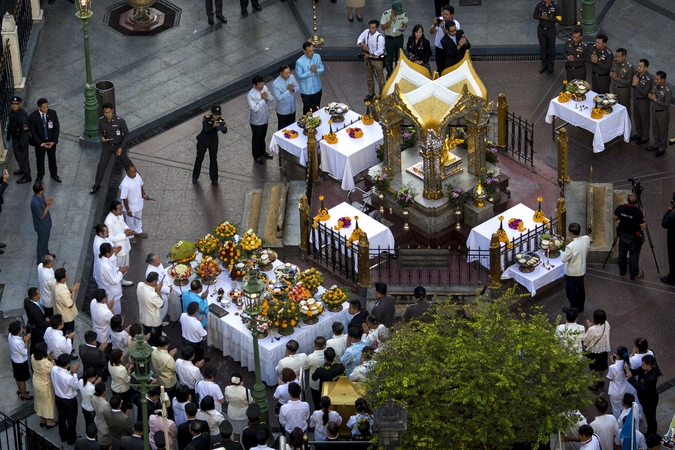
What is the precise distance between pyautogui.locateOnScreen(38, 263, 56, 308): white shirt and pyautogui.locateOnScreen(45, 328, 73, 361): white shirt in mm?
1421

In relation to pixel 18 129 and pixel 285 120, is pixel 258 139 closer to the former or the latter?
pixel 285 120

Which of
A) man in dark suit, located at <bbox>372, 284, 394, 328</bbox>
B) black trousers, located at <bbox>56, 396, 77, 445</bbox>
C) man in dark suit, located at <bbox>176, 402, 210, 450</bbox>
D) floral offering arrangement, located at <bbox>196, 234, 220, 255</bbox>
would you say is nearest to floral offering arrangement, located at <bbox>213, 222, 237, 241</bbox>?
floral offering arrangement, located at <bbox>196, 234, 220, 255</bbox>

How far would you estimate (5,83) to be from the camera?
112ft

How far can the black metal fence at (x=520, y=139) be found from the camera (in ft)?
108

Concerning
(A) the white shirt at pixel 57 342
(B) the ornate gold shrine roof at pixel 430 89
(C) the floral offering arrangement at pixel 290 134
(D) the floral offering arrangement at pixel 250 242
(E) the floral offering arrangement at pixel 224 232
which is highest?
(B) the ornate gold shrine roof at pixel 430 89

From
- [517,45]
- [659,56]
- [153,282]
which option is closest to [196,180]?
[153,282]

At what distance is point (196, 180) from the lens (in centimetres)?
3356

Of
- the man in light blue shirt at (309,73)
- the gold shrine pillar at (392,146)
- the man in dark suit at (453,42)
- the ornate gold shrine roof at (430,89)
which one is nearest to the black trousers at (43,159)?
the man in light blue shirt at (309,73)

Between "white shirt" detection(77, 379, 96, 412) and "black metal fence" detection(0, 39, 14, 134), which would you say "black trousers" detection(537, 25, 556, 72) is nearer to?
"black metal fence" detection(0, 39, 14, 134)

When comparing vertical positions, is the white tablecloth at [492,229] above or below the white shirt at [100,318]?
below

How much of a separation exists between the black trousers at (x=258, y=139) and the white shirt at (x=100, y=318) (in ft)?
24.2

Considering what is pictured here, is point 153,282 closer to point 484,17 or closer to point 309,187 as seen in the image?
point 309,187

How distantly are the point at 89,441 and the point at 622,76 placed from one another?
1526cm

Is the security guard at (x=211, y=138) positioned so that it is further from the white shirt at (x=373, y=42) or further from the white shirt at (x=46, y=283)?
the white shirt at (x=46, y=283)
